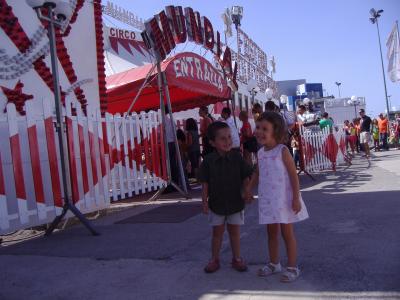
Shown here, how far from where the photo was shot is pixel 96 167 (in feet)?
21.6

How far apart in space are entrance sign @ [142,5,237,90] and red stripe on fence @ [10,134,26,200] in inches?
135

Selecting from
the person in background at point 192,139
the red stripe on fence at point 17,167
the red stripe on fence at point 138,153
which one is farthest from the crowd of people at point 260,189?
the person in background at point 192,139

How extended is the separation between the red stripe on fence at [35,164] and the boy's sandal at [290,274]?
3.57 metres

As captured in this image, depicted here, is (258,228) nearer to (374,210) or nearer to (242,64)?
(374,210)

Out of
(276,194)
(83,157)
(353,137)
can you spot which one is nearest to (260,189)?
(276,194)

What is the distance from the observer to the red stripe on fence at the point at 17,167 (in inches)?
208

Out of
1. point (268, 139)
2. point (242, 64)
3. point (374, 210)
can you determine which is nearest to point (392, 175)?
point (374, 210)

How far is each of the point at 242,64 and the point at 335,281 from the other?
68.3ft

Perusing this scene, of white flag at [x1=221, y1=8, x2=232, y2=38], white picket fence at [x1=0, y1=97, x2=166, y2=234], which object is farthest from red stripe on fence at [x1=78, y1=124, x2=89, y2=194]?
white flag at [x1=221, y1=8, x2=232, y2=38]

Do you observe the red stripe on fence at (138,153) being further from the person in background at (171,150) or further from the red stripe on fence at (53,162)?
the red stripe on fence at (53,162)

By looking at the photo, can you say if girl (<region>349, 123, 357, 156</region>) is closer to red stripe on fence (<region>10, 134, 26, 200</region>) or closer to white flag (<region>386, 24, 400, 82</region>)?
white flag (<region>386, 24, 400, 82</region>)

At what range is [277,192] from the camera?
3.20m

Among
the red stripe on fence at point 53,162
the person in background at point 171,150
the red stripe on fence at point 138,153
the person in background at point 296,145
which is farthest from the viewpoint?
the person in background at point 296,145

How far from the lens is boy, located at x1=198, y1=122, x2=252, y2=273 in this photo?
3465 mm
